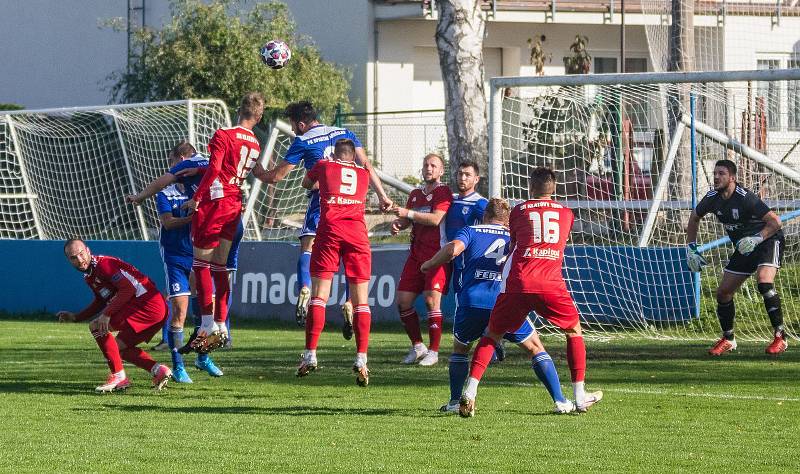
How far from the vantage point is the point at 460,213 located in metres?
12.3

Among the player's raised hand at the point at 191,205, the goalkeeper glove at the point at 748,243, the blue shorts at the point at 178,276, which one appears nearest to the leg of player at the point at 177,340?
the blue shorts at the point at 178,276

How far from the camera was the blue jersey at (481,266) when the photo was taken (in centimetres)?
933

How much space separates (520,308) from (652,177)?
896 centimetres

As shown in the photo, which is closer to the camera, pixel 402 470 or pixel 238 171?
pixel 402 470

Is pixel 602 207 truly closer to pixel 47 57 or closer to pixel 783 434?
pixel 783 434

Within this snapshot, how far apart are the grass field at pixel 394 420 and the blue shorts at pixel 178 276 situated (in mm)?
805

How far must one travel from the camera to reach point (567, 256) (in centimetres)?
1600

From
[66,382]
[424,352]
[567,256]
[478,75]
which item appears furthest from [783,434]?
[478,75]

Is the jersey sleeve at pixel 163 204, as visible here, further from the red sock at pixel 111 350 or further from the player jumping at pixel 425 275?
the player jumping at pixel 425 275

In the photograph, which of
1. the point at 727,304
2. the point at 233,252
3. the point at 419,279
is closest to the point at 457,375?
the point at 233,252

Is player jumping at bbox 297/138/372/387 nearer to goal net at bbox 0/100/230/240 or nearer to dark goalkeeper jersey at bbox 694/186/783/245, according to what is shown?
dark goalkeeper jersey at bbox 694/186/783/245

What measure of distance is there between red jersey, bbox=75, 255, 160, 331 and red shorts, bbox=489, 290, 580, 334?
10.4ft

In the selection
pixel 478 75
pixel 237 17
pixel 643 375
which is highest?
pixel 237 17

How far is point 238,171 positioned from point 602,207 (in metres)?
6.40
